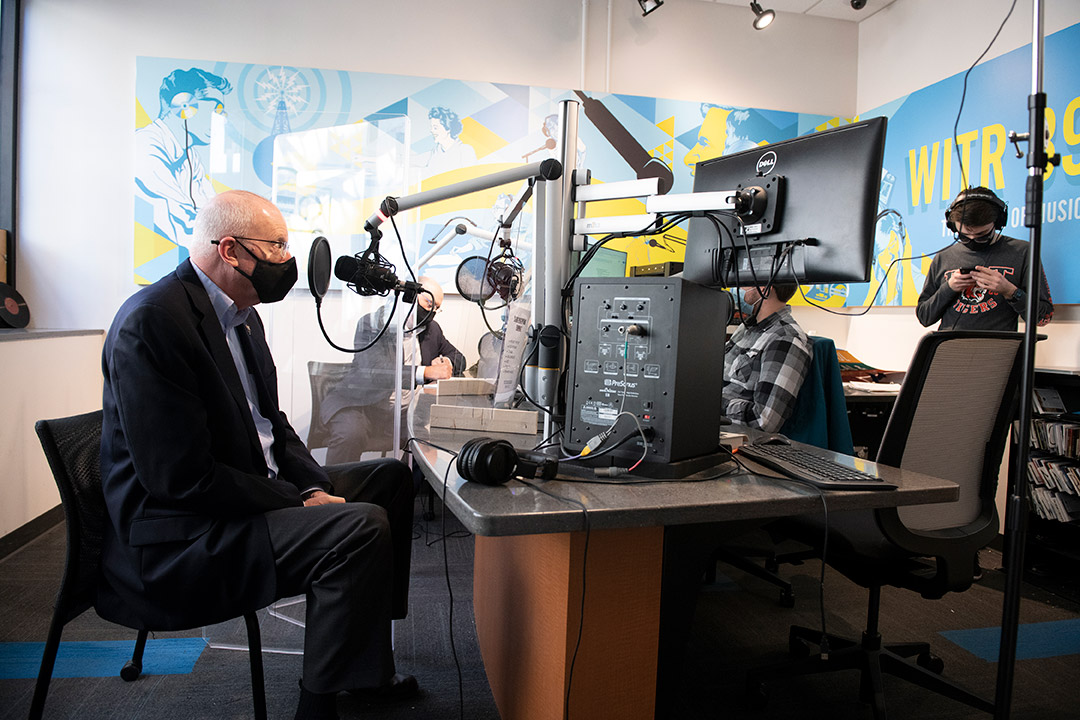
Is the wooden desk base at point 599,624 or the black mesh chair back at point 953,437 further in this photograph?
the black mesh chair back at point 953,437

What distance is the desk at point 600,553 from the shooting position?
0.99m

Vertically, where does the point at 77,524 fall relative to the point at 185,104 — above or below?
below

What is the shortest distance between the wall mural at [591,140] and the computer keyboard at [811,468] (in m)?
1.71

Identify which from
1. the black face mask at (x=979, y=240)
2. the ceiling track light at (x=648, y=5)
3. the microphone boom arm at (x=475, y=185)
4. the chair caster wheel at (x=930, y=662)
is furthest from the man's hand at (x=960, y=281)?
the microphone boom arm at (x=475, y=185)

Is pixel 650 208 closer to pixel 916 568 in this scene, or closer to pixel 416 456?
pixel 416 456

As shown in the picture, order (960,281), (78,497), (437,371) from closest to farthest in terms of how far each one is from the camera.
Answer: (78,497), (960,281), (437,371)

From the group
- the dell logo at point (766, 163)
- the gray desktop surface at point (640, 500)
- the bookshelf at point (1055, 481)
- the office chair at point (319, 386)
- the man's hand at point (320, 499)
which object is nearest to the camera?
the gray desktop surface at point (640, 500)

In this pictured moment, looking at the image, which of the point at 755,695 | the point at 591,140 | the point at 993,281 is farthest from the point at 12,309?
the point at 993,281

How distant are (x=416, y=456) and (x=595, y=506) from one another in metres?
0.52

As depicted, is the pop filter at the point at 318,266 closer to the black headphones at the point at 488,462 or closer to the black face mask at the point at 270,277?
the black face mask at the point at 270,277

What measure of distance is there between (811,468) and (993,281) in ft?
7.75

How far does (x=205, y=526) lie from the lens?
1352mm

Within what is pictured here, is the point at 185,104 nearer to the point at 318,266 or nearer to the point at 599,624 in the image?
the point at 318,266

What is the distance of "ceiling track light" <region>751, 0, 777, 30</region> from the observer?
13.7 feet
